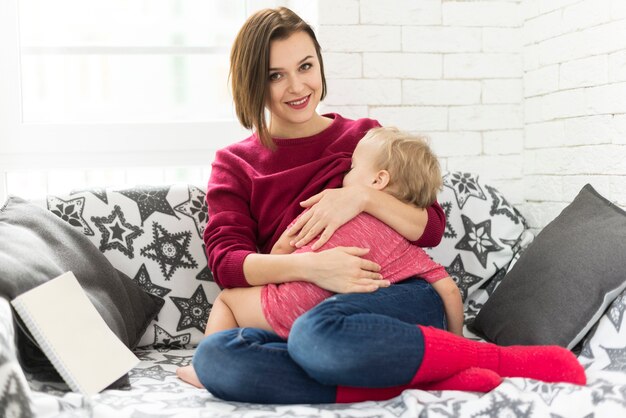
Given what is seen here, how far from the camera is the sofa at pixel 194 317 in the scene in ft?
4.73

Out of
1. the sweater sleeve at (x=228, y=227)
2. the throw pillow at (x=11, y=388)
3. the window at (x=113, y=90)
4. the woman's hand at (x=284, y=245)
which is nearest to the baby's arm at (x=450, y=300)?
the woman's hand at (x=284, y=245)

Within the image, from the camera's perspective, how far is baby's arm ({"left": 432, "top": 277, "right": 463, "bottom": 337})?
6.14 ft

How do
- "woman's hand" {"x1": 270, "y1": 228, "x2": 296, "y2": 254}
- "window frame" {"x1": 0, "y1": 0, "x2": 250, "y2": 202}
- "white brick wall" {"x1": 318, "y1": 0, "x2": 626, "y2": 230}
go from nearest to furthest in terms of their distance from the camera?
"woman's hand" {"x1": 270, "y1": 228, "x2": 296, "y2": 254}, "white brick wall" {"x1": 318, "y1": 0, "x2": 626, "y2": 230}, "window frame" {"x1": 0, "y1": 0, "x2": 250, "y2": 202}

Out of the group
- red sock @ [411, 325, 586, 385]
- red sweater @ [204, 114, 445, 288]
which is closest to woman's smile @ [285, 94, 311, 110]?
red sweater @ [204, 114, 445, 288]

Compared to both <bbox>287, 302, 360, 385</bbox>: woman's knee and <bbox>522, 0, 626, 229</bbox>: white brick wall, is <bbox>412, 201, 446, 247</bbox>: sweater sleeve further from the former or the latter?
<bbox>522, 0, 626, 229</bbox>: white brick wall

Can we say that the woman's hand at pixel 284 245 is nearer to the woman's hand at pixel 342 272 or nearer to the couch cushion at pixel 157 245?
the woman's hand at pixel 342 272

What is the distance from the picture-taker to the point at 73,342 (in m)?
1.63

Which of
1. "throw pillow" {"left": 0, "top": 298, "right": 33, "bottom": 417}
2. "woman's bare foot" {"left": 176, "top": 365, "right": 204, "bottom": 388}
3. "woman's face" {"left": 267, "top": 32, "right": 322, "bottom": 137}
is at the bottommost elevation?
"woman's bare foot" {"left": 176, "top": 365, "right": 204, "bottom": 388}

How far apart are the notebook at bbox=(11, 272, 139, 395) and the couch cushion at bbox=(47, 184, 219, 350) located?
36 cm

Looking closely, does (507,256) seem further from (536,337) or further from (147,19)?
(147,19)

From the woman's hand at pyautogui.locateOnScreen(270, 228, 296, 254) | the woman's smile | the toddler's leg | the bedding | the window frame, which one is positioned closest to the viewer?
the bedding

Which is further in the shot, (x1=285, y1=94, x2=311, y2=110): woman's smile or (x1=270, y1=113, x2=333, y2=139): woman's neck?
(x1=270, y1=113, x2=333, y2=139): woman's neck

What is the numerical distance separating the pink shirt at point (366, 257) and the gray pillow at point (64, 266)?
408mm

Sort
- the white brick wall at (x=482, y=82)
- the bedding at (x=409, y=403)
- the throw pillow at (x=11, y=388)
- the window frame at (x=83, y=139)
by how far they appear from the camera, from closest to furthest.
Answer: the throw pillow at (x=11, y=388), the bedding at (x=409, y=403), the white brick wall at (x=482, y=82), the window frame at (x=83, y=139)
